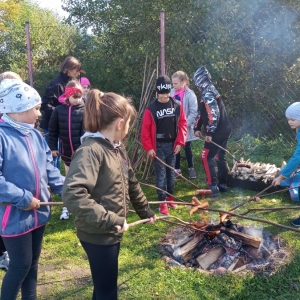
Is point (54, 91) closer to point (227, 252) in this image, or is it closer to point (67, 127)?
point (67, 127)

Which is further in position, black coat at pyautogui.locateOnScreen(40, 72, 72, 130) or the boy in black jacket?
the boy in black jacket

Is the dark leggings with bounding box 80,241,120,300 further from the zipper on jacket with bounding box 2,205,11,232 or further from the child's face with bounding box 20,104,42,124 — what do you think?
the child's face with bounding box 20,104,42,124

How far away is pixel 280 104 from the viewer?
7.86m

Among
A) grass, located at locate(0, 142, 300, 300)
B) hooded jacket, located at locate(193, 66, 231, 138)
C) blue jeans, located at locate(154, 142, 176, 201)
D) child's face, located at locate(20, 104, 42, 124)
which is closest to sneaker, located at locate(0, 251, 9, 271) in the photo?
grass, located at locate(0, 142, 300, 300)

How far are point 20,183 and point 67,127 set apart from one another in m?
2.03

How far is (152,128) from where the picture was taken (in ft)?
15.9

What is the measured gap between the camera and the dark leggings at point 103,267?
2.33 meters

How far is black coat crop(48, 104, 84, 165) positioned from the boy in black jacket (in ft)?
5.87

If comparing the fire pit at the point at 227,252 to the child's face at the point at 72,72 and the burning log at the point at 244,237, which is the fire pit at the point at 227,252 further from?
the child's face at the point at 72,72

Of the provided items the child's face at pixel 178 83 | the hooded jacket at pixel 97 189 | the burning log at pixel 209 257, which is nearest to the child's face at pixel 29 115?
the hooded jacket at pixel 97 189

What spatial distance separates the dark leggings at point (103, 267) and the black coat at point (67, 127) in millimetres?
2290

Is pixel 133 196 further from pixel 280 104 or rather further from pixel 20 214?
pixel 280 104

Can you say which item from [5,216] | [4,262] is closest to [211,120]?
[4,262]

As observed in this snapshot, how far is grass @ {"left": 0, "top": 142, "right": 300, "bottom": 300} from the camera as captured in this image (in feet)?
10.3
